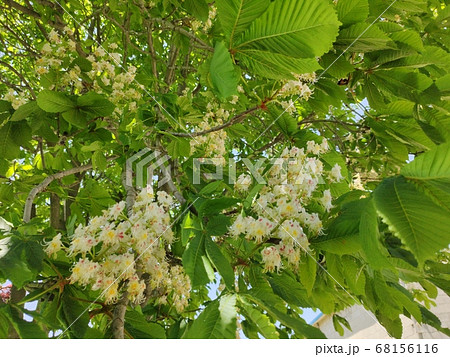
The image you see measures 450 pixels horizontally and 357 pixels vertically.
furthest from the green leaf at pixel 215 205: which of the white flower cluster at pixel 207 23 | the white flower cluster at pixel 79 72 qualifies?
the white flower cluster at pixel 207 23

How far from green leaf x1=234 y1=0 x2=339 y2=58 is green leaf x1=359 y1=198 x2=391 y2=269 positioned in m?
0.29

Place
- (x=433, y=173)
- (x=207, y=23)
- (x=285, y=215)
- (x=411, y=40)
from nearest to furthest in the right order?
(x=433, y=173) < (x=285, y=215) < (x=411, y=40) < (x=207, y=23)

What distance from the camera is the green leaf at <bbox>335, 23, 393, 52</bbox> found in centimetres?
80

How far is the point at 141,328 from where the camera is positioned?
2.79 feet

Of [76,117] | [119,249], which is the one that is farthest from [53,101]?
[119,249]

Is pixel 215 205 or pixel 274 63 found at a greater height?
pixel 274 63

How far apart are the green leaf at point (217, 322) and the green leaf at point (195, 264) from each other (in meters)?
0.08

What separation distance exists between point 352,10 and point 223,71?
0.40m

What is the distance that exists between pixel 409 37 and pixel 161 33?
2.39m

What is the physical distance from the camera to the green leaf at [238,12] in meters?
0.58

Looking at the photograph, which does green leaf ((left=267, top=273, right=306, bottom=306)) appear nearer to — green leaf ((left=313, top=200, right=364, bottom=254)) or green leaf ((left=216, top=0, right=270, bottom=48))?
green leaf ((left=313, top=200, right=364, bottom=254))

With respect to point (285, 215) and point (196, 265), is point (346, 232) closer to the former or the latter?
point (285, 215)

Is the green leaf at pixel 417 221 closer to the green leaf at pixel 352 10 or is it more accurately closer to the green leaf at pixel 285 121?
the green leaf at pixel 352 10

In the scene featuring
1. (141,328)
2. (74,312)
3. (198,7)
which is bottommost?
(141,328)
